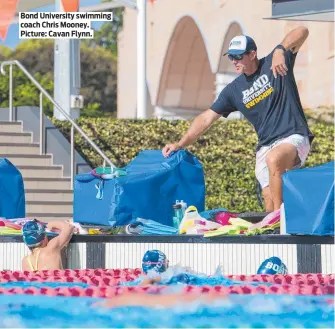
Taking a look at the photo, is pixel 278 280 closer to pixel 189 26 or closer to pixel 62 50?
pixel 62 50

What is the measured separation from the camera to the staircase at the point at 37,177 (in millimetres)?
15391

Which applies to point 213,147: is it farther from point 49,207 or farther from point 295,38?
point 295,38

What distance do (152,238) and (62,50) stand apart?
33.3ft

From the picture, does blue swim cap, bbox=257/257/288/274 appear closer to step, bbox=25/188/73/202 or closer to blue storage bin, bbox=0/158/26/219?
blue storage bin, bbox=0/158/26/219

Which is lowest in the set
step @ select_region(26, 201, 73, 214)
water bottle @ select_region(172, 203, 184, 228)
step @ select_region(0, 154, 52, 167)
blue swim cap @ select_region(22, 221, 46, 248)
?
step @ select_region(26, 201, 73, 214)

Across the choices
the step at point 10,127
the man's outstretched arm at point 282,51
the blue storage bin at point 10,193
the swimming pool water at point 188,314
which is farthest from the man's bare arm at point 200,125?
the step at point 10,127

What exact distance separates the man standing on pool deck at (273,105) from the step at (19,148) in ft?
24.5

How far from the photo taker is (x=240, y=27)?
25.2m

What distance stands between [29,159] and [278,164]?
7.98m

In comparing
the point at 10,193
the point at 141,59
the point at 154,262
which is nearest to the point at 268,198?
the point at 154,262

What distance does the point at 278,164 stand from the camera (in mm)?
8633

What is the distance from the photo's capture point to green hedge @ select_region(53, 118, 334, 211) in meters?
16.4

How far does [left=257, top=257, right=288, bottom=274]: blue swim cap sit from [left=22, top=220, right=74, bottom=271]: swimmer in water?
1.80m

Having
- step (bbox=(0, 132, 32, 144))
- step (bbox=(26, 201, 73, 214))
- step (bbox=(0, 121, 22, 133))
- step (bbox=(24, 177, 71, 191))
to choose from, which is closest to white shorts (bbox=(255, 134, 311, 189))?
step (bbox=(26, 201, 73, 214))
